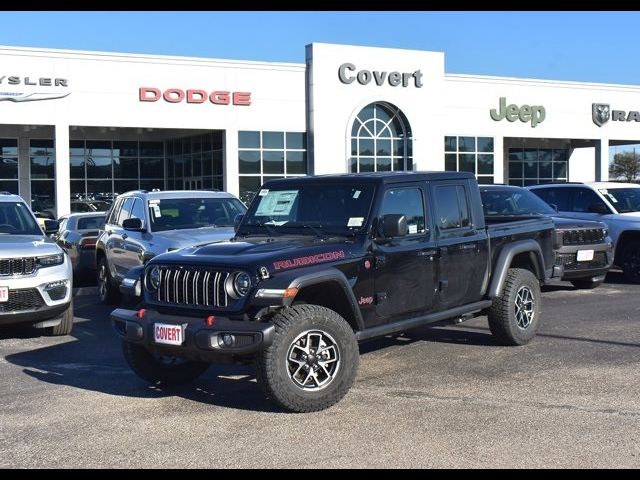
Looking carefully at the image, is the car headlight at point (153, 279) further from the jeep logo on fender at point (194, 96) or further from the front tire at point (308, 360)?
the jeep logo on fender at point (194, 96)

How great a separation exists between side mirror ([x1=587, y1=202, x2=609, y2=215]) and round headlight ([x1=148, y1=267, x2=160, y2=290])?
9.45 meters

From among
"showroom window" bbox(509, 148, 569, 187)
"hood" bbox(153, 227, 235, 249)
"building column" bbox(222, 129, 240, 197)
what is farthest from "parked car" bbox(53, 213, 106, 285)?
"showroom window" bbox(509, 148, 569, 187)

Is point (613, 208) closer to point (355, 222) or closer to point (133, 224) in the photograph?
point (133, 224)

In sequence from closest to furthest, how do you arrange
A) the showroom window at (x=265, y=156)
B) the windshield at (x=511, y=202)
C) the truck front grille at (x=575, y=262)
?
the windshield at (x=511, y=202)
the truck front grille at (x=575, y=262)
the showroom window at (x=265, y=156)

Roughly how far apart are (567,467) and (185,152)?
3025cm

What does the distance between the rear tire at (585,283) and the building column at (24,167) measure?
24095 millimetres

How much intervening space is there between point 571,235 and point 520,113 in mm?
24676

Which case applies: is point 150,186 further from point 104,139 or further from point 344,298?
point 344,298

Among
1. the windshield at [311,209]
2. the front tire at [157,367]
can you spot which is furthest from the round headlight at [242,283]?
the windshield at [311,209]

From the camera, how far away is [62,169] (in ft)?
89.2

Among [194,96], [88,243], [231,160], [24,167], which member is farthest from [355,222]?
[24,167]

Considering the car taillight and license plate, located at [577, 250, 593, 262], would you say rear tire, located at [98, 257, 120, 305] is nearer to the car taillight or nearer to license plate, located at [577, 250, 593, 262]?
the car taillight

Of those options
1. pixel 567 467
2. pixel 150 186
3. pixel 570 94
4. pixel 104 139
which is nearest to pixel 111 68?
pixel 104 139

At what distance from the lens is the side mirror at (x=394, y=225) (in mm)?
6422
